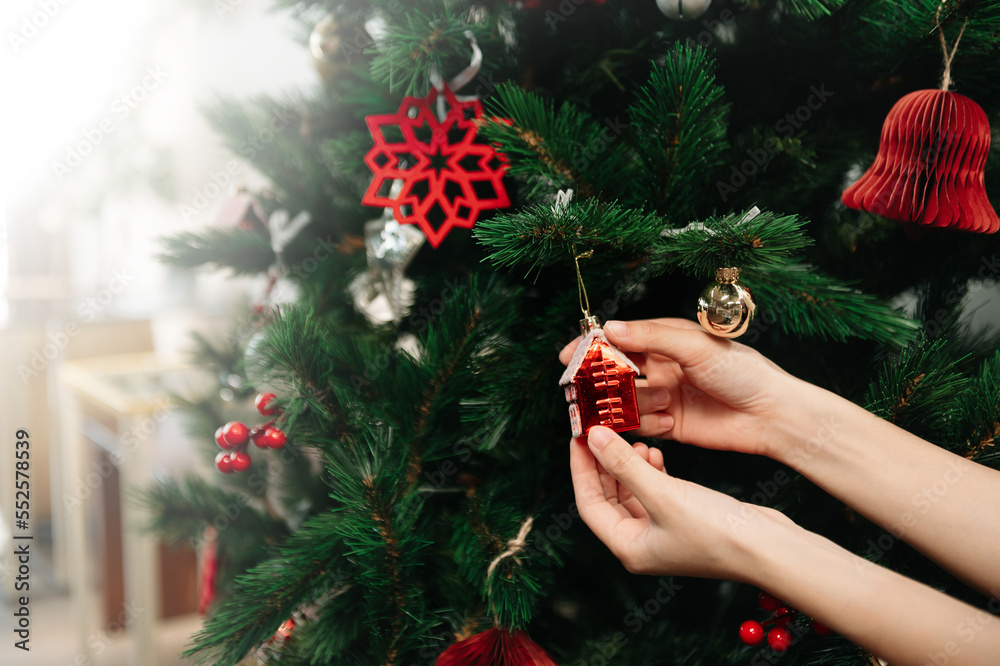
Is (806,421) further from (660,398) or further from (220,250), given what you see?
(220,250)

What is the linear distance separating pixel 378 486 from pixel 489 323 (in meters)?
0.18

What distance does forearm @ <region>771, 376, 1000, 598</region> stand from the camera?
1.73ft

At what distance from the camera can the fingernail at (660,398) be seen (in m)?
0.62

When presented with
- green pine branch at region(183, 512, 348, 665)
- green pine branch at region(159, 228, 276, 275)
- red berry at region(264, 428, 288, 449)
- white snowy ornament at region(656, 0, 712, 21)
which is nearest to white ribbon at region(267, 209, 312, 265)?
green pine branch at region(159, 228, 276, 275)

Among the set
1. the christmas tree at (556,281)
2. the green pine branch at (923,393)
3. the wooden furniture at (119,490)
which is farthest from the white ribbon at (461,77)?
the wooden furniture at (119,490)

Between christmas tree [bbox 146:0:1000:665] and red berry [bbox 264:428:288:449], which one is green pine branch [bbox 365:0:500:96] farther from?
red berry [bbox 264:428:288:449]

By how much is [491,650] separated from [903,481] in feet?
1.26

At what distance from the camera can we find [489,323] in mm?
571

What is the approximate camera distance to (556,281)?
657mm

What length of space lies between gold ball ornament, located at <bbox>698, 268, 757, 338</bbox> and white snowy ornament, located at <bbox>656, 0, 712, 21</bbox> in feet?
0.85

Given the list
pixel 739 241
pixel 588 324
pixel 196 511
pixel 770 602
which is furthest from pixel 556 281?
pixel 196 511

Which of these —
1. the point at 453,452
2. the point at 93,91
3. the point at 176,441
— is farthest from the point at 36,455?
the point at 453,452

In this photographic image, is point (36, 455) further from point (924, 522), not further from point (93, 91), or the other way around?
point (924, 522)

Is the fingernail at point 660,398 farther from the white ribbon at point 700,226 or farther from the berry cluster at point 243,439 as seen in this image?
the berry cluster at point 243,439
